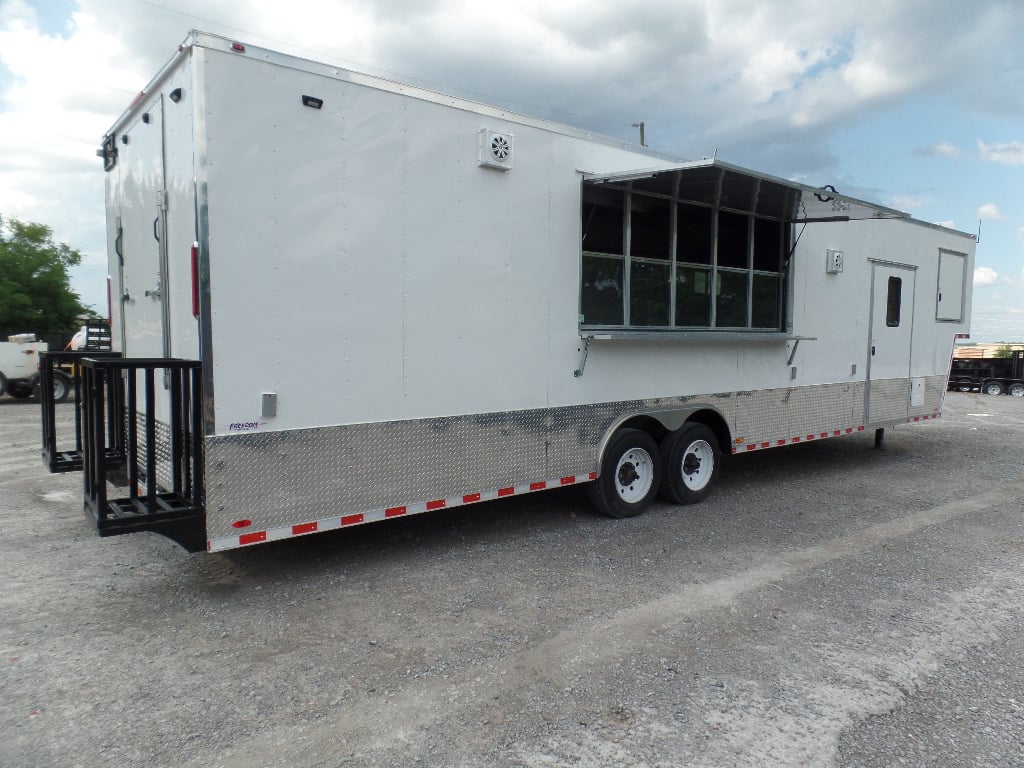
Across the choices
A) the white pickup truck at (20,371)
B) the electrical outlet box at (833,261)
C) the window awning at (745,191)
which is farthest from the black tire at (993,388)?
the white pickup truck at (20,371)

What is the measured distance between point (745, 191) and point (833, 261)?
2.46m

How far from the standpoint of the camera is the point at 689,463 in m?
6.83

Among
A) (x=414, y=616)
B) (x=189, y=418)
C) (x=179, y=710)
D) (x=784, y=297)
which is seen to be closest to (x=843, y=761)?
(x=414, y=616)

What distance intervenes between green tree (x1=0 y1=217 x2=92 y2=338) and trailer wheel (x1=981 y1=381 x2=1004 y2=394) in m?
28.2

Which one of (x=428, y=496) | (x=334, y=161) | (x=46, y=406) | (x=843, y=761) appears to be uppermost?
(x=334, y=161)

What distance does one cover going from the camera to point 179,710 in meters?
3.20

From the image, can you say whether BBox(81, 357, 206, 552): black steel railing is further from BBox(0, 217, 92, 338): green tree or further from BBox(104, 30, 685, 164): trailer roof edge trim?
BBox(0, 217, 92, 338): green tree

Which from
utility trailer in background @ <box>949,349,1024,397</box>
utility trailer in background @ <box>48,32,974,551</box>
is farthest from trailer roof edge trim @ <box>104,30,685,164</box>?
utility trailer in background @ <box>949,349,1024,397</box>

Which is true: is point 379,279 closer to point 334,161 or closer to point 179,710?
point 334,161

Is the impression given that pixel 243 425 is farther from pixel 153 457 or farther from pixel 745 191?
pixel 745 191

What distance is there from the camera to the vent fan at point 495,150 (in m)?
5.05

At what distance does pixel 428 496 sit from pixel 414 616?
3.03ft

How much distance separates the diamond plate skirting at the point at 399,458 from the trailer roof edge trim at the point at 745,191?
177 centimetres

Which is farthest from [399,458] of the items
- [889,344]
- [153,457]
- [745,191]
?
[889,344]
